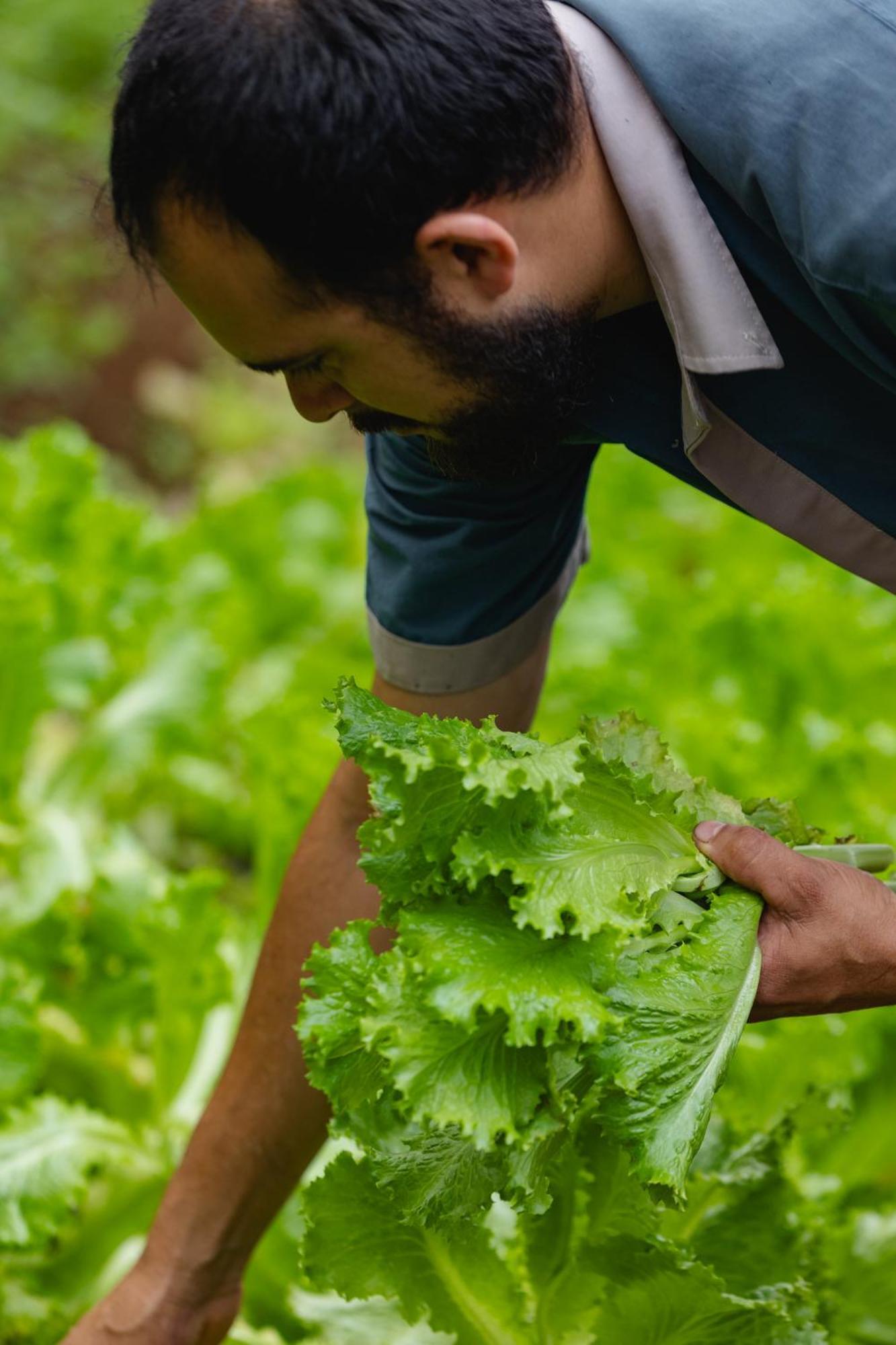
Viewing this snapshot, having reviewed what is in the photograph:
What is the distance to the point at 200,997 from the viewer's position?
3059mm

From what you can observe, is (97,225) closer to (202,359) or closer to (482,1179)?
(482,1179)

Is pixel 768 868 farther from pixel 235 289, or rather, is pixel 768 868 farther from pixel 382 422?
pixel 235 289

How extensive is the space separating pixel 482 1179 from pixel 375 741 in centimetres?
51

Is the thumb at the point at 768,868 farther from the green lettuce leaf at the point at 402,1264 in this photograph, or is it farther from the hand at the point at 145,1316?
the hand at the point at 145,1316

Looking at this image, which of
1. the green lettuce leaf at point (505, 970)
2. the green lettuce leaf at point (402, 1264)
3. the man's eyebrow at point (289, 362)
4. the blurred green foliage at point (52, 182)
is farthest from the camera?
the blurred green foliage at point (52, 182)

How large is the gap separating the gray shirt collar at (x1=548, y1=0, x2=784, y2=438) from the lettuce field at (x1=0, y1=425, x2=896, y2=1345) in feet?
1.43

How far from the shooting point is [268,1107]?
7.40 ft

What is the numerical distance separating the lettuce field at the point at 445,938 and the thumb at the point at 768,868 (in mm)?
34

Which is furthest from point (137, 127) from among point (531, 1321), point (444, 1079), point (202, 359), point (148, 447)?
point (202, 359)

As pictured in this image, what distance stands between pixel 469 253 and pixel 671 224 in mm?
228

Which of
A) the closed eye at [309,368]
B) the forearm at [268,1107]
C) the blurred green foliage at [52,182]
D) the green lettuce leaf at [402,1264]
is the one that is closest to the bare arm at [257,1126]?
the forearm at [268,1107]

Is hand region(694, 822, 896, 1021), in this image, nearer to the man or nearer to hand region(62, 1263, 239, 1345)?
the man

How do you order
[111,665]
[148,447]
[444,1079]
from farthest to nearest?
[148,447], [111,665], [444,1079]

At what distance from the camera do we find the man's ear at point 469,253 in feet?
5.61
